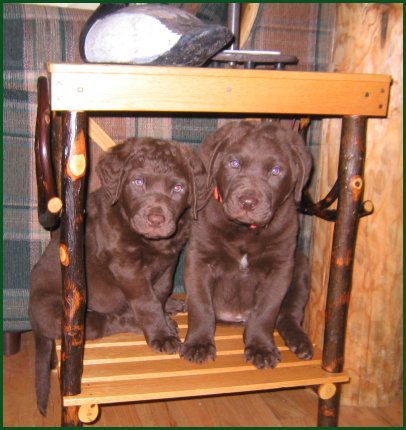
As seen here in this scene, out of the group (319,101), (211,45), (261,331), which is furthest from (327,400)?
(211,45)

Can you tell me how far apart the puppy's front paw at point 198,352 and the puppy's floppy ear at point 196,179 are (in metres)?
0.54

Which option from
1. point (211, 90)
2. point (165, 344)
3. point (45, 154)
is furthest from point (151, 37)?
point (165, 344)

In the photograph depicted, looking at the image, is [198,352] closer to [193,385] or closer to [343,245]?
[193,385]

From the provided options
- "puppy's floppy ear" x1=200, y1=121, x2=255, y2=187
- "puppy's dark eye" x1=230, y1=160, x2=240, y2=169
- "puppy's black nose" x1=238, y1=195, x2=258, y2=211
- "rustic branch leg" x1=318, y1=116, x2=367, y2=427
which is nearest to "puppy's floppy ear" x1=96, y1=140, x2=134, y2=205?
"puppy's floppy ear" x1=200, y1=121, x2=255, y2=187

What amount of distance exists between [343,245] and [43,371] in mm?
1408

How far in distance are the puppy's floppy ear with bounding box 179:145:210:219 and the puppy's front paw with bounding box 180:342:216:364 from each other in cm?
54

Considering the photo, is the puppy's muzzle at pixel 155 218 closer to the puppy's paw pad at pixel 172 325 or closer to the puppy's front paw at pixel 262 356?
the puppy's paw pad at pixel 172 325

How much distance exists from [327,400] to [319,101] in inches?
50.3

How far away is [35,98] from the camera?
8.47 feet

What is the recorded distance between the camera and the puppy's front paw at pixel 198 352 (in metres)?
2.17

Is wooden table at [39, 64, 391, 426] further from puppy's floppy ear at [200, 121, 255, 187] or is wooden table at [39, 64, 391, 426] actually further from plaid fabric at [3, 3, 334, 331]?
plaid fabric at [3, 3, 334, 331]

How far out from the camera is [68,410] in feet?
6.51

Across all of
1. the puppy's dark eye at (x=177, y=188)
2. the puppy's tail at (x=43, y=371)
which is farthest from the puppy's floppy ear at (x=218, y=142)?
the puppy's tail at (x=43, y=371)

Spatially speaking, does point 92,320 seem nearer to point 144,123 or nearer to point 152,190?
point 152,190
